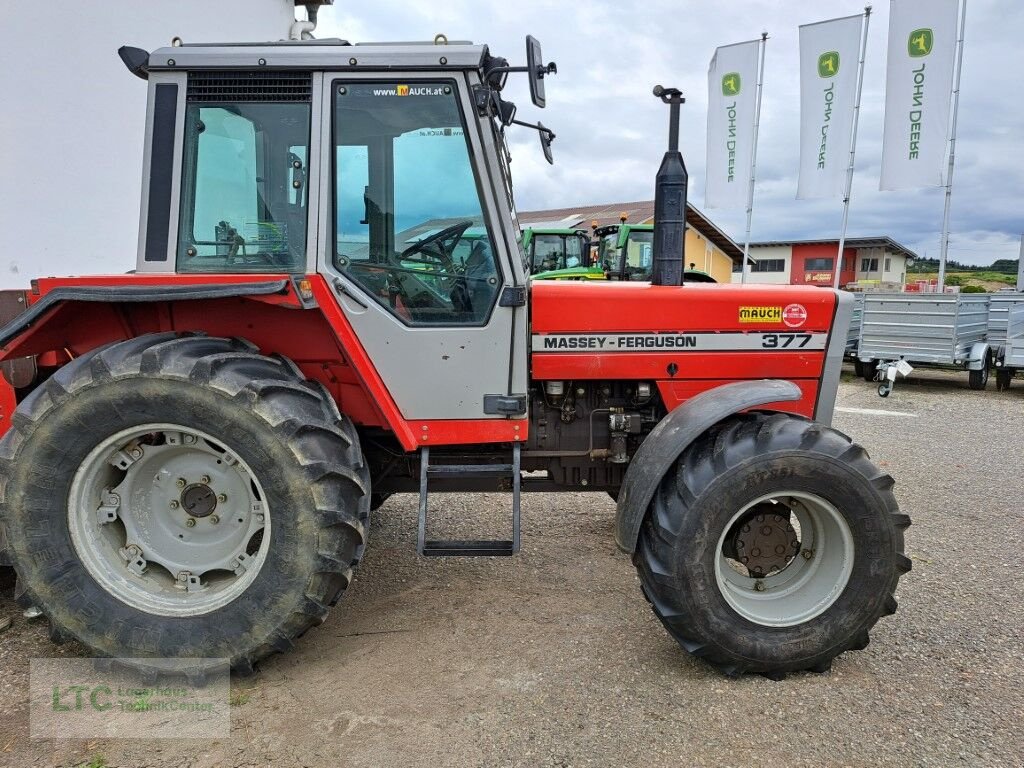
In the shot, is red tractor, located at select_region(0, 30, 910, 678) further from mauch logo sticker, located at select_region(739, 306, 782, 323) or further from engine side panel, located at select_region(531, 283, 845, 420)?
mauch logo sticker, located at select_region(739, 306, 782, 323)

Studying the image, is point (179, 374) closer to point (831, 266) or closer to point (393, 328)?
point (393, 328)

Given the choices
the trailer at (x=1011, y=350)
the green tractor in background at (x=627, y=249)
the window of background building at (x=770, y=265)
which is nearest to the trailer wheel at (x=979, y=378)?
the trailer at (x=1011, y=350)

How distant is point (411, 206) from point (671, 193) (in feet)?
3.75

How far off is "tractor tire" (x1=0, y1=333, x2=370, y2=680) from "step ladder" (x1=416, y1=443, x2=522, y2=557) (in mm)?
294

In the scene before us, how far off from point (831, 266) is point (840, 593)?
37380mm

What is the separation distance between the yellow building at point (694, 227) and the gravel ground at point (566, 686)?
78.3ft

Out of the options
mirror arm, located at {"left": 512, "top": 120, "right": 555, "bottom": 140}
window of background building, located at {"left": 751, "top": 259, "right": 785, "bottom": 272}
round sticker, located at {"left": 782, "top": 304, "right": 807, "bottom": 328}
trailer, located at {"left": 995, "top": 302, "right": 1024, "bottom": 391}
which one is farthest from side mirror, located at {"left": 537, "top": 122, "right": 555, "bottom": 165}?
window of background building, located at {"left": 751, "top": 259, "right": 785, "bottom": 272}

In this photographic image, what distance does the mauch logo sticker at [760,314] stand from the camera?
3273 mm

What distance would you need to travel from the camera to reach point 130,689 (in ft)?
9.00

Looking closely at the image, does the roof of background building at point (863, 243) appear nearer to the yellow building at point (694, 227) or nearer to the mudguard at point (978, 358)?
the yellow building at point (694, 227)

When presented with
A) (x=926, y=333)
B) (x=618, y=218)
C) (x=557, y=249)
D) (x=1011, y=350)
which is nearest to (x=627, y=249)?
(x=557, y=249)

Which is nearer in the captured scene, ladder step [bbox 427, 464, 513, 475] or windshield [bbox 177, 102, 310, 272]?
windshield [bbox 177, 102, 310, 272]

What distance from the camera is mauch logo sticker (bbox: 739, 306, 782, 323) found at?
10.7 ft

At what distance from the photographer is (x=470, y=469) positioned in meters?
3.12
